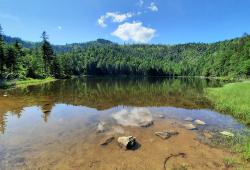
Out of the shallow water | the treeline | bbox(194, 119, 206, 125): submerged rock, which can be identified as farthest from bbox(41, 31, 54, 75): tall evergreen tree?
bbox(194, 119, 206, 125): submerged rock

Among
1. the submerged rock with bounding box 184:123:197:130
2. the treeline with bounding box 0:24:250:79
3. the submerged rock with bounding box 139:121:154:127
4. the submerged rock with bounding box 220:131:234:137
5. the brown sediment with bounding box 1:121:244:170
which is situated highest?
the treeline with bounding box 0:24:250:79

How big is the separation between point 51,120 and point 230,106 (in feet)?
73.7

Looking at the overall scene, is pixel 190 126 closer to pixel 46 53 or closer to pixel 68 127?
pixel 68 127

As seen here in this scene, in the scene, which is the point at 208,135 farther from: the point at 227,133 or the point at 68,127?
the point at 68,127

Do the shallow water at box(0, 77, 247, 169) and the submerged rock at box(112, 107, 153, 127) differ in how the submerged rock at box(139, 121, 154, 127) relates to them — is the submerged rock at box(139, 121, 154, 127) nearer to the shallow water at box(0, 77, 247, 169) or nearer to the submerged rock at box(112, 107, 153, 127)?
the submerged rock at box(112, 107, 153, 127)

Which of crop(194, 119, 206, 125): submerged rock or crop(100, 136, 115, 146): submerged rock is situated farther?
crop(194, 119, 206, 125): submerged rock

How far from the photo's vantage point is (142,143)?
55.4 ft

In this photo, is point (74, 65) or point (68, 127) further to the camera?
point (74, 65)

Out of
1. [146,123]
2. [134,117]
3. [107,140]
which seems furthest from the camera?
[134,117]

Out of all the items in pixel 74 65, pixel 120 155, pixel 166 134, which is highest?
pixel 74 65

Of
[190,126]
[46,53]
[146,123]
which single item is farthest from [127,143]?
[46,53]

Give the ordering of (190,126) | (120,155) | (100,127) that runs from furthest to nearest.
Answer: (190,126)
(100,127)
(120,155)

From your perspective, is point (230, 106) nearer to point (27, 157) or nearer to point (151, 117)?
point (151, 117)

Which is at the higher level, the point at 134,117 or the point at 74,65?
the point at 74,65
